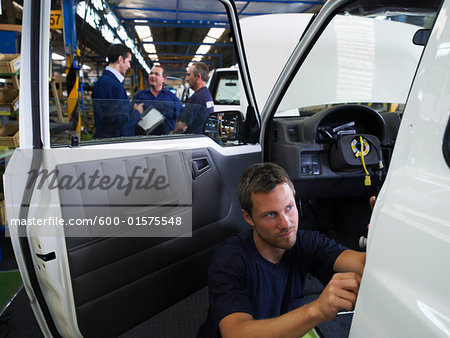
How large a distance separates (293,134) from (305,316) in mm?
1741

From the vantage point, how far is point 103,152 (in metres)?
1.47

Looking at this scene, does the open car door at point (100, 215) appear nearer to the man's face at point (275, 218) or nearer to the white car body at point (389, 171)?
the white car body at point (389, 171)

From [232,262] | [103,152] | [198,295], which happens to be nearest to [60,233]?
[103,152]

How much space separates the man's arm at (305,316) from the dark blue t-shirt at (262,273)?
0.09m

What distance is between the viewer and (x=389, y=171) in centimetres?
79

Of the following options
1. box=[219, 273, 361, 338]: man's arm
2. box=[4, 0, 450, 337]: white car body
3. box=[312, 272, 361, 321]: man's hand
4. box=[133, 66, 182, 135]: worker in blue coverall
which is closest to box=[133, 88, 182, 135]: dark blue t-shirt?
box=[133, 66, 182, 135]: worker in blue coverall

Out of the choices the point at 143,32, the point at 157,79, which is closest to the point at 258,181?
the point at 157,79

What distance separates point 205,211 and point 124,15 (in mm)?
9210

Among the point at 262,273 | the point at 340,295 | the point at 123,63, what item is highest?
the point at 123,63

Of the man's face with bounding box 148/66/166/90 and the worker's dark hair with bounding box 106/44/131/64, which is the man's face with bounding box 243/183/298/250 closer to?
the man's face with bounding box 148/66/166/90

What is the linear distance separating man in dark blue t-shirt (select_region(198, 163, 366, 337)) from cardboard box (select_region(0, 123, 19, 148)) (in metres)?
2.42

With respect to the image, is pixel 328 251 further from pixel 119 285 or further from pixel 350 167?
pixel 350 167

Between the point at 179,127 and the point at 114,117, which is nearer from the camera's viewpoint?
the point at 114,117

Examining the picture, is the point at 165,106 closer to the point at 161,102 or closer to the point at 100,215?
the point at 161,102
